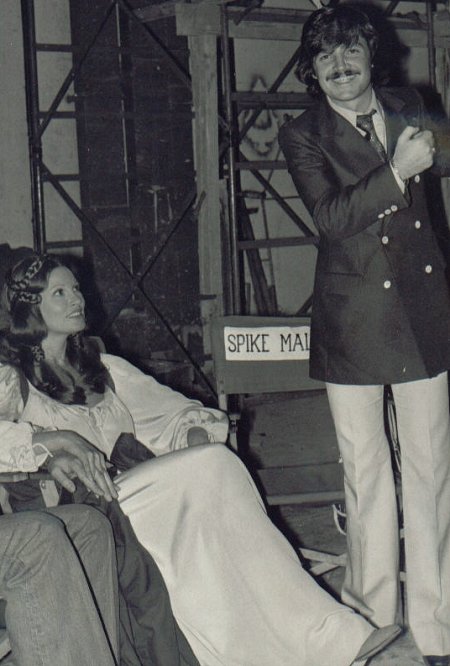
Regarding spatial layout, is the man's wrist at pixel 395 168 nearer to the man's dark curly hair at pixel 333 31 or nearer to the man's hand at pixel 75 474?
the man's dark curly hair at pixel 333 31

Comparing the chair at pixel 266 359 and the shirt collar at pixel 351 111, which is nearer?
the shirt collar at pixel 351 111

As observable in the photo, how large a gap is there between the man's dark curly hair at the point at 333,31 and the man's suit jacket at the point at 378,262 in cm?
14

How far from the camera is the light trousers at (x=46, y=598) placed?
2.19 metres

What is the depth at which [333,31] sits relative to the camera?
2.55 metres

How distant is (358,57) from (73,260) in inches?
179

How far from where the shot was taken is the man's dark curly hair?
8.39 ft

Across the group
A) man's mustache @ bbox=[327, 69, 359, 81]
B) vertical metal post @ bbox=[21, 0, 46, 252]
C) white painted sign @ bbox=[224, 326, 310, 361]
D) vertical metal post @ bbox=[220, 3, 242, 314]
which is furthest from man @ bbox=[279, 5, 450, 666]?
vertical metal post @ bbox=[21, 0, 46, 252]

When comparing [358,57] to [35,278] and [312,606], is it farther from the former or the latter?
[312,606]

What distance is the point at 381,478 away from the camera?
278cm

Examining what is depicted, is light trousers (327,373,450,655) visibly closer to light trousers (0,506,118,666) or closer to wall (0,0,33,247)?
light trousers (0,506,118,666)

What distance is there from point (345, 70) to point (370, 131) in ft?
0.58

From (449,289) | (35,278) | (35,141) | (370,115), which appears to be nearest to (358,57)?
(370,115)

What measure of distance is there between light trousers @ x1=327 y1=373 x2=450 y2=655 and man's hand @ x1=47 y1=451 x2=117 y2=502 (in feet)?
2.22

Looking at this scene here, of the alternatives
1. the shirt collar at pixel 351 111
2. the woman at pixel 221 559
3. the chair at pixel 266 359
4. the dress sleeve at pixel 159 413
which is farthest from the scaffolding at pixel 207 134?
the woman at pixel 221 559
